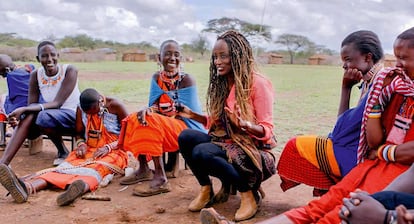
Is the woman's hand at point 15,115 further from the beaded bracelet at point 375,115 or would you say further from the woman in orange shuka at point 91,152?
the beaded bracelet at point 375,115

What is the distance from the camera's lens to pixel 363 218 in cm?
187

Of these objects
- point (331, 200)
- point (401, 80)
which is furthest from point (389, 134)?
point (331, 200)

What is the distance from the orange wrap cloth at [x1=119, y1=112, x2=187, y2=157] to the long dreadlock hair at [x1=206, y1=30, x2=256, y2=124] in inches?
21.1

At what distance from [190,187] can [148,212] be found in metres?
0.68

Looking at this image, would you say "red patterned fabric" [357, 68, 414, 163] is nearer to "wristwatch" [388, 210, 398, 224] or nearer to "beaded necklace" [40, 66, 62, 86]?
"wristwatch" [388, 210, 398, 224]

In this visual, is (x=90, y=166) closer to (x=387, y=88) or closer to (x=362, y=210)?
(x=387, y=88)

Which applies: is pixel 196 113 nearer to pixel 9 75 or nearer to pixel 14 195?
pixel 14 195

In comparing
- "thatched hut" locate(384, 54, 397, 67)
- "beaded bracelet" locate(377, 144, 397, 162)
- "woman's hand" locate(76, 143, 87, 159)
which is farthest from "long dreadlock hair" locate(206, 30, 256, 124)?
"woman's hand" locate(76, 143, 87, 159)

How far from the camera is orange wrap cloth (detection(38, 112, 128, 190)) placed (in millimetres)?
3945

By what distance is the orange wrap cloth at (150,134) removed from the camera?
3.82 meters

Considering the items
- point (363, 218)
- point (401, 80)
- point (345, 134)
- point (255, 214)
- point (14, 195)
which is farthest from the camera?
point (14, 195)

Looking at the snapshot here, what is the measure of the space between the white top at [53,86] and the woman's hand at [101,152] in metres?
0.84

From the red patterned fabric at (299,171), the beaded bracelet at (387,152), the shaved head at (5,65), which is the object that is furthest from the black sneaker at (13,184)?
the beaded bracelet at (387,152)

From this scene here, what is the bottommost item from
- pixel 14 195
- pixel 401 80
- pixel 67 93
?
pixel 14 195
